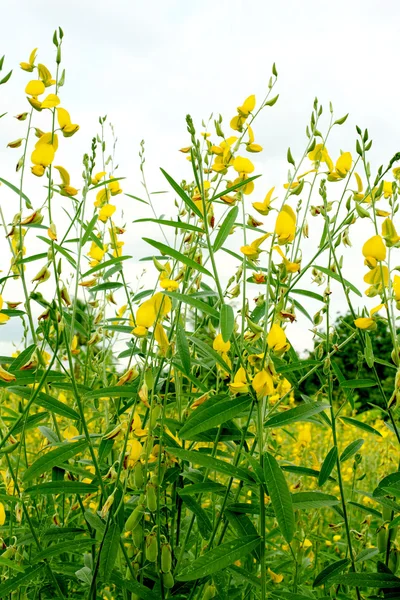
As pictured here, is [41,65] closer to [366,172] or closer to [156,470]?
[366,172]

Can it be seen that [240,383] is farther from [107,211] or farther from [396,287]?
[107,211]

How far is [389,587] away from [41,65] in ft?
5.17

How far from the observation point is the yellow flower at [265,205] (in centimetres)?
157

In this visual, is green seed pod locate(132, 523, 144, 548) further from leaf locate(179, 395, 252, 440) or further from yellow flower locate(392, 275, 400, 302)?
yellow flower locate(392, 275, 400, 302)

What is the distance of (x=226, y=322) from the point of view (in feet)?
4.15

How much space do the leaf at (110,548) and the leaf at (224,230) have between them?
0.66 m

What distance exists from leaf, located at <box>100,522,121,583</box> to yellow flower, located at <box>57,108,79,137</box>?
3.11 ft

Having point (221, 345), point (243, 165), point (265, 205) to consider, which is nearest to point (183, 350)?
point (221, 345)

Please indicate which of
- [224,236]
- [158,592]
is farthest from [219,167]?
[158,592]

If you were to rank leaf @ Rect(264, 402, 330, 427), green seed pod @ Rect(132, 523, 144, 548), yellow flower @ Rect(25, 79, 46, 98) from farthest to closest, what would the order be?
yellow flower @ Rect(25, 79, 46, 98) < green seed pod @ Rect(132, 523, 144, 548) < leaf @ Rect(264, 402, 330, 427)

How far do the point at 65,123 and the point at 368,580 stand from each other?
1332 millimetres

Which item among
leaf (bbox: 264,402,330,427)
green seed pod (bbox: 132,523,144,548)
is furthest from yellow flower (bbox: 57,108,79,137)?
green seed pod (bbox: 132,523,144,548)

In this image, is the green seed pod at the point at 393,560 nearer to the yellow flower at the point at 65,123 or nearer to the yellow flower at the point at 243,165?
the yellow flower at the point at 243,165

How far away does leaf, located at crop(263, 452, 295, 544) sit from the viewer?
120 centimetres
